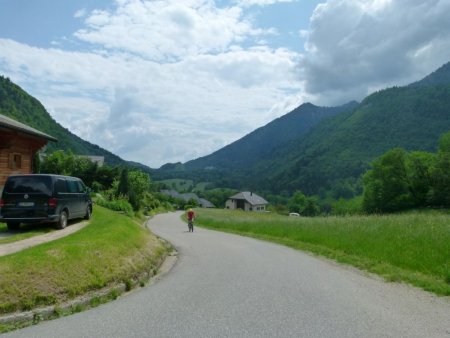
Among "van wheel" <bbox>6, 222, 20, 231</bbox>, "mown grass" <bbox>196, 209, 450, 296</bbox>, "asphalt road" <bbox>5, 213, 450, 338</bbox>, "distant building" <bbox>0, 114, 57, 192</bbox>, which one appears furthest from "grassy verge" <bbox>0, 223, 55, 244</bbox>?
"mown grass" <bbox>196, 209, 450, 296</bbox>

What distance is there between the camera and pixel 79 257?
31.8ft

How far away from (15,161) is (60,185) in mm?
9046

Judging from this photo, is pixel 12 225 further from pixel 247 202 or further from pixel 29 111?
pixel 247 202

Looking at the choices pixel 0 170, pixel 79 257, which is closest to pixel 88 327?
pixel 79 257

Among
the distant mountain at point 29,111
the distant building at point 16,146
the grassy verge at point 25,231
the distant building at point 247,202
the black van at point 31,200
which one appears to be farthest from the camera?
the distant building at point 247,202

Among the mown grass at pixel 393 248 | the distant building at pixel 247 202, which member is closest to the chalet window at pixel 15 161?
the mown grass at pixel 393 248

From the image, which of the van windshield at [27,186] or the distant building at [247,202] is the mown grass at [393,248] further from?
the distant building at [247,202]

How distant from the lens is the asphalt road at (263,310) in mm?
6441

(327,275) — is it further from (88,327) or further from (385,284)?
(88,327)

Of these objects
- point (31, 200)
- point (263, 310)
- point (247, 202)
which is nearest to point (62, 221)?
point (31, 200)

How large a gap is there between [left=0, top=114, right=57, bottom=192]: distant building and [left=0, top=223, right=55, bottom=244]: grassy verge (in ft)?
18.7

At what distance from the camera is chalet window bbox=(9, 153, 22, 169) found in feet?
71.9

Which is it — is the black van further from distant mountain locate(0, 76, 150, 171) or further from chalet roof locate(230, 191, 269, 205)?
chalet roof locate(230, 191, 269, 205)

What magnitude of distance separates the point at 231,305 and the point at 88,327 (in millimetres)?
2620
